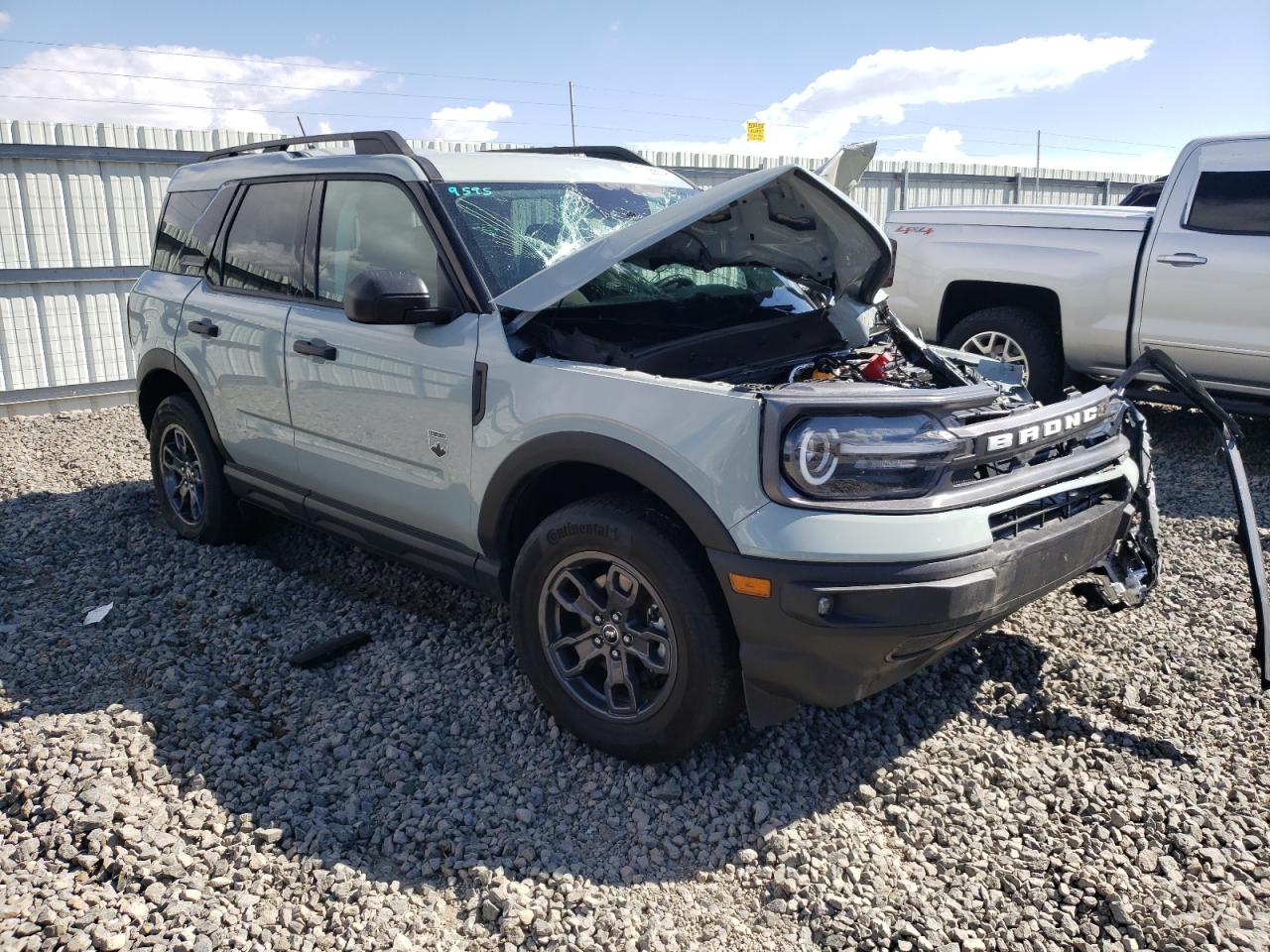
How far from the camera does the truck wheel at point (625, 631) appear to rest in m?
2.80

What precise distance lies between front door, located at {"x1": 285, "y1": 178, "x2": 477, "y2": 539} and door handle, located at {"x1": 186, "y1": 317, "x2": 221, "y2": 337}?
711mm

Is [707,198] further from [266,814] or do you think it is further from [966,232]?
[966,232]

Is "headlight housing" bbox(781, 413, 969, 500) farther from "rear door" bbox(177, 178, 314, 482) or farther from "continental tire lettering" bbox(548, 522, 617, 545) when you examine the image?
"rear door" bbox(177, 178, 314, 482)

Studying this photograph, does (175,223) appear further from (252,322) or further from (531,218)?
(531,218)

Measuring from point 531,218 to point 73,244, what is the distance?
22.5 feet

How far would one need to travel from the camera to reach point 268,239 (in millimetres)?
4406

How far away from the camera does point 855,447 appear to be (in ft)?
8.51

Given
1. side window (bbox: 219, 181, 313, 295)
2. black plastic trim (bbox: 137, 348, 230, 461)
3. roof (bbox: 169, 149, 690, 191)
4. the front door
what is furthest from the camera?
black plastic trim (bbox: 137, 348, 230, 461)

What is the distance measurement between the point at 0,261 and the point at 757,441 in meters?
8.32

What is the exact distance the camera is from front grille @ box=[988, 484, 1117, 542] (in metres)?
2.78

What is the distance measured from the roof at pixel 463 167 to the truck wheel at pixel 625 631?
1.50 metres

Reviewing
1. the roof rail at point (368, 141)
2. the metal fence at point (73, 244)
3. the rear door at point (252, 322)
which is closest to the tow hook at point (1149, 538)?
the roof rail at point (368, 141)

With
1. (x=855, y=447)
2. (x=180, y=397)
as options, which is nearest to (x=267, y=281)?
(x=180, y=397)

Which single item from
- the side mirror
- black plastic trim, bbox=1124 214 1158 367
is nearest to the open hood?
the side mirror
